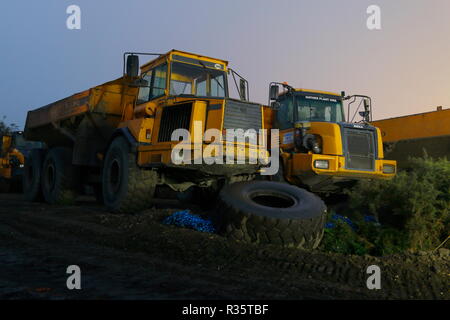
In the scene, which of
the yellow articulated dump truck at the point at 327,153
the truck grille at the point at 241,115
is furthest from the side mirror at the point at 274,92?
the truck grille at the point at 241,115

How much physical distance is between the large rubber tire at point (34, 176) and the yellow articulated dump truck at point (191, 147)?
9.32ft

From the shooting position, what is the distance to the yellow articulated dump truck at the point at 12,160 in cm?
1816

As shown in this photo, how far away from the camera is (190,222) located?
6.06m

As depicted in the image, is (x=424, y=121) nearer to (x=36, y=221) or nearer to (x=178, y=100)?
(x=178, y=100)

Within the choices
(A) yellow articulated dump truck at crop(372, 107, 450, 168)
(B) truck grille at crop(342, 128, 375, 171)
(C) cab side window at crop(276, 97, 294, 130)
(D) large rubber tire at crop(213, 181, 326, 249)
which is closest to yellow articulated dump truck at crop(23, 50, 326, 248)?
(D) large rubber tire at crop(213, 181, 326, 249)

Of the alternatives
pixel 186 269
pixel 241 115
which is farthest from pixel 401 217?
pixel 186 269

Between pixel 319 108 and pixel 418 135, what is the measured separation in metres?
2.78

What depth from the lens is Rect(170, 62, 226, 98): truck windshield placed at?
25.1ft

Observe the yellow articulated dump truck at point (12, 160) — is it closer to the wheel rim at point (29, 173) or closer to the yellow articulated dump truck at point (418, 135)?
the wheel rim at point (29, 173)

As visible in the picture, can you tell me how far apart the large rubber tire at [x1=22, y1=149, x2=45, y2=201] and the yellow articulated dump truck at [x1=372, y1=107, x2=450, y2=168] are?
9130 millimetres

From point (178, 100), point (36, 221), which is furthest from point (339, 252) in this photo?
point (36, 221)

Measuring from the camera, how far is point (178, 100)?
23.6 feet

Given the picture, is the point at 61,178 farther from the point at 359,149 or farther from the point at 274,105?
the point at 359,149

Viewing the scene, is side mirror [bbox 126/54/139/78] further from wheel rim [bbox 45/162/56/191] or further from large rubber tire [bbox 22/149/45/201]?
large rubber tire [bbox 22/149/45/201]
